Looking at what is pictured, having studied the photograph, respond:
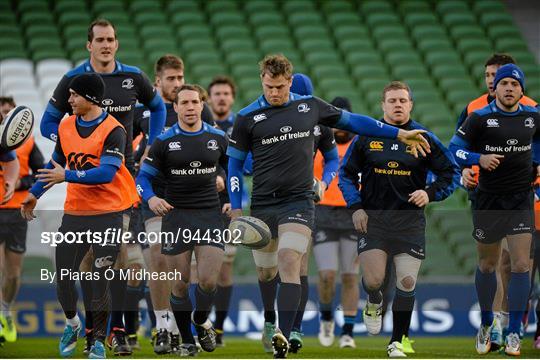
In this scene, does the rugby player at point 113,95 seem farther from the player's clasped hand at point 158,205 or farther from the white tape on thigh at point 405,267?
the white tape on thigh at point 405,267

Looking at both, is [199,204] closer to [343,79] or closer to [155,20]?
[343,79]

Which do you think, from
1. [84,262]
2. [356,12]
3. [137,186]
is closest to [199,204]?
[137,186]

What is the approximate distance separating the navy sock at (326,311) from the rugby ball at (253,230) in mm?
2574

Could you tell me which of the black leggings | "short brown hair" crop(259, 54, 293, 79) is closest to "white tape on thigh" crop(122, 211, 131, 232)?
the black leggings

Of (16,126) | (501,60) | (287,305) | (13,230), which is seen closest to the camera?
(287,305)

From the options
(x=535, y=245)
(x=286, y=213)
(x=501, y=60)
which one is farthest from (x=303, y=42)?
(x=286, y=213)

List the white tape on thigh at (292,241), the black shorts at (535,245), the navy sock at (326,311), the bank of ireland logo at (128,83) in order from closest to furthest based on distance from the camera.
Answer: the white tape on thigh at (292,241) → the black shorts at (535,245) → the bank of ireland logo at (128,83) → the navy sock at (326,311)

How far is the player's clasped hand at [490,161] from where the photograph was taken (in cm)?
977

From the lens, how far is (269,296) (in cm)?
972

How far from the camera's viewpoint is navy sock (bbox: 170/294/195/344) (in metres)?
9.61

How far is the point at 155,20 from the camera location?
2125 cm

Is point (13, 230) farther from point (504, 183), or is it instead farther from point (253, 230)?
point (504, 183)

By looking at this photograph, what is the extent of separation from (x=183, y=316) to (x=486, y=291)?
8.88 feet

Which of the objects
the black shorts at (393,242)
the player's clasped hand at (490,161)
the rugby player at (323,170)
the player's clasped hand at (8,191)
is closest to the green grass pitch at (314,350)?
the rugby player at (323,170)
